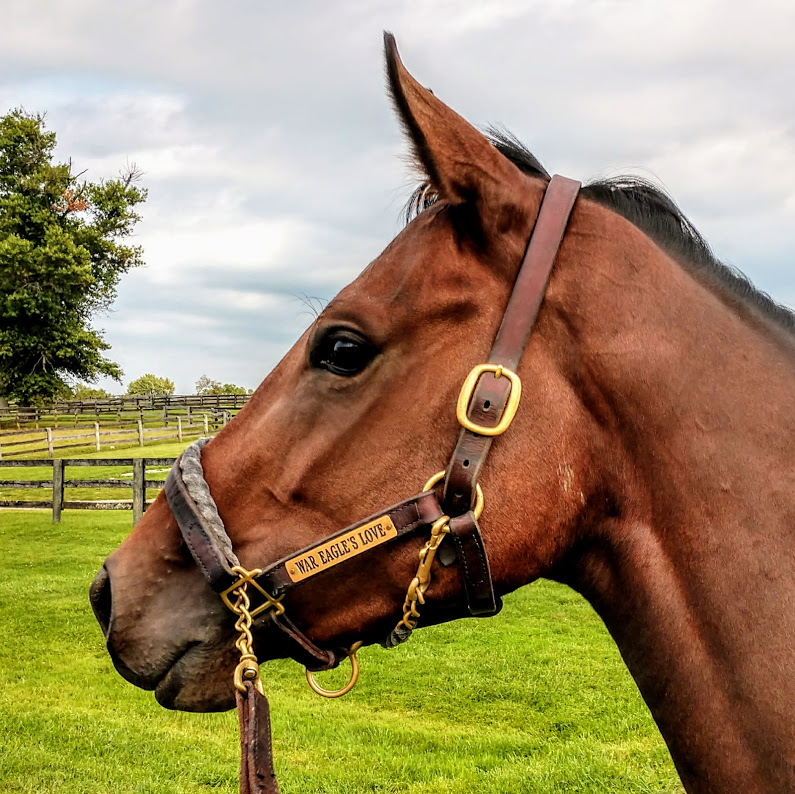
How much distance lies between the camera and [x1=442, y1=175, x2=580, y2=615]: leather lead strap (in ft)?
6.02

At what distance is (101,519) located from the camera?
58.7 feet

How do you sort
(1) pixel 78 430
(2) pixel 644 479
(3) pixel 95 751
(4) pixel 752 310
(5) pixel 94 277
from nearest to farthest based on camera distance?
(2) pixel 644 479, (4) pixel 752 310, (3) pixel 95 751, (1) pixel 78 430, (5) pixel 94 277

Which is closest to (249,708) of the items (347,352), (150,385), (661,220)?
(347,352)

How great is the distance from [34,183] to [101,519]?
2588 centimetres

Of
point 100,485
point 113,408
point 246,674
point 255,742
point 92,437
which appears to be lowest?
point 255,742

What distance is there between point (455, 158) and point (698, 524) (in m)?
1.13

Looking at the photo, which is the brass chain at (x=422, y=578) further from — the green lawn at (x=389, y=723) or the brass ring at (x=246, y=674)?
the green lawn at (x=389, y=723)

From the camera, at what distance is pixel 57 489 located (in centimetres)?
1683

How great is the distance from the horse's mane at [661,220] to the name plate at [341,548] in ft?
3.19

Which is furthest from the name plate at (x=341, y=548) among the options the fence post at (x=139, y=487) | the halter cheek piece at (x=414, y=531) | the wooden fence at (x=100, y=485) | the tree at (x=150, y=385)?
the tree at (x=150, y=385)

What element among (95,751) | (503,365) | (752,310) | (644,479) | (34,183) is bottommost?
(95,751)

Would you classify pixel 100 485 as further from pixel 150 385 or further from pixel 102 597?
pixel 150 385

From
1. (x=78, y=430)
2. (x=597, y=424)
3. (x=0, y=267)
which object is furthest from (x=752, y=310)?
(x=0, y=267)

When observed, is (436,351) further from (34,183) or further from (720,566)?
(34,183)
